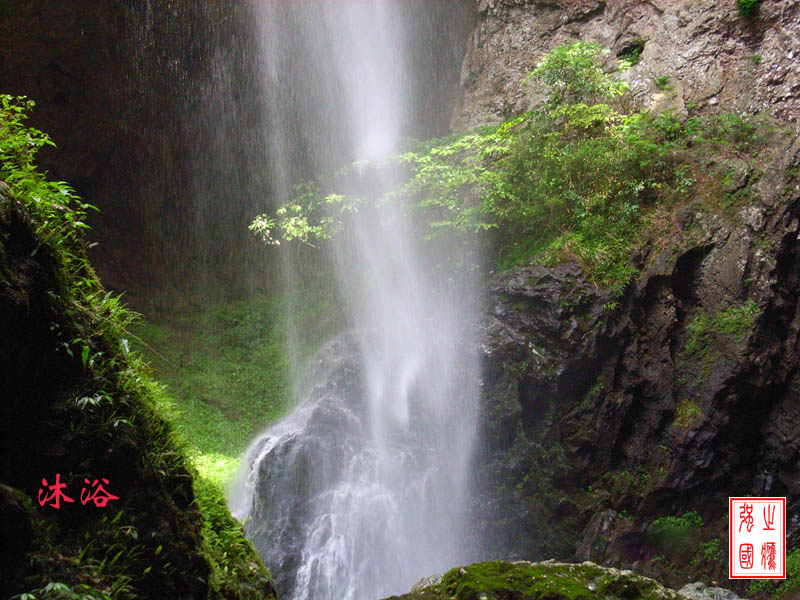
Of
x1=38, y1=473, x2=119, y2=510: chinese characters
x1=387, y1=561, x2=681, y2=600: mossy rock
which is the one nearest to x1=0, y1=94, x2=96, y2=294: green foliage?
x1=38, y1=473, x2=119, y2=510: chinese characters

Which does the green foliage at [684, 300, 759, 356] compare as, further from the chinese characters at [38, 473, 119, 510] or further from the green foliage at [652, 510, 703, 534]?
the chinese characters at [38, 473, 119, 510]

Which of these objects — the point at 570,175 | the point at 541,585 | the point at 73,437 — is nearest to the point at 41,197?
the point at 73,437

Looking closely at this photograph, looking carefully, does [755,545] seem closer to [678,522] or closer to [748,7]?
[678,522]

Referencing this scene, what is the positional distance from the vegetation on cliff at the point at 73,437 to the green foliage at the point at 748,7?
11.4 meters

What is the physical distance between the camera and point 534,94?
1152 centimetres

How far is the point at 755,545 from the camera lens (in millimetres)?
5980

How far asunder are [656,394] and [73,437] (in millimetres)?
7223

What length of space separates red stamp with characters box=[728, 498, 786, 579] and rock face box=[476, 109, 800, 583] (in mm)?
261

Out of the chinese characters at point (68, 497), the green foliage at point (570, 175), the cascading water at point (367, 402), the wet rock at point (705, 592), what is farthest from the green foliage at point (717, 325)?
the chinese characters at point (68, 497)

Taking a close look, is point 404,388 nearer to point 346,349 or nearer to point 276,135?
point 346,349

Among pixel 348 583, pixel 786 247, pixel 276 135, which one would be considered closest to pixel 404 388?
pixel 348 583

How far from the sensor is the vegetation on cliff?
182 centimetres

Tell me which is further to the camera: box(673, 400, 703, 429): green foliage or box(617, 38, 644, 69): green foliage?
box(617, 38, 644, 69): green foliage

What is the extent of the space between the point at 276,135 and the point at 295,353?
20.6 feet
